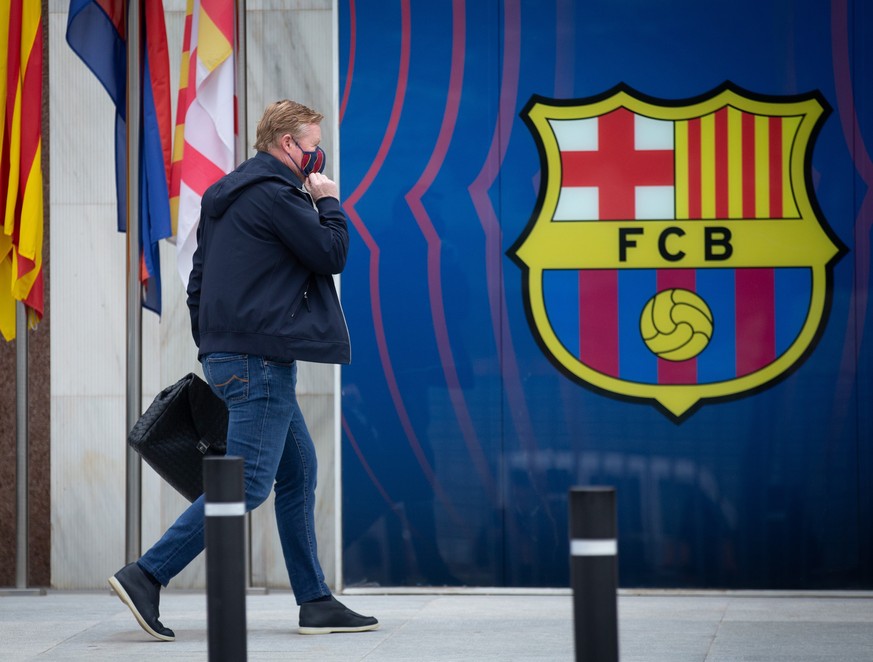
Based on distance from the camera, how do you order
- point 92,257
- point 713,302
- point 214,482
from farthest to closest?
point 92,257 → point 713,302 → point 214,482

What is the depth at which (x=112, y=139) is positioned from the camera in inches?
283

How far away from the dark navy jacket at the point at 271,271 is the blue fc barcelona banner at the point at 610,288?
60.2 inches

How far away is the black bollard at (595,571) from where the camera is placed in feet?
11.0

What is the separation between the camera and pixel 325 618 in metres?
5.52

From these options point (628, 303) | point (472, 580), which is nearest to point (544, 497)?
point (472, 580)

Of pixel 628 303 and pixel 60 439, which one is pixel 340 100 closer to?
pixel 628 303

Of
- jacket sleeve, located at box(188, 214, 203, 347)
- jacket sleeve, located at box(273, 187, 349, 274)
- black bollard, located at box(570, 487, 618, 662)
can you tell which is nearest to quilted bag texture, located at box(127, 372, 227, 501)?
jacket sleeve, located at box(188, 214, 203, 347)

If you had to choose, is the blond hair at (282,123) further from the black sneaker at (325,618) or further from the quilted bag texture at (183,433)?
the black sneaker at (325,618)

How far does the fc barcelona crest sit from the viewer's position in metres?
6.61

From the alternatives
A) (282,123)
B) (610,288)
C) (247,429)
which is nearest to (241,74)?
(282,123)

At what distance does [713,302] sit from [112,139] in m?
3.02

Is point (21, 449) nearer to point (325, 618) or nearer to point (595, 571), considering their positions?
point (325, 618)

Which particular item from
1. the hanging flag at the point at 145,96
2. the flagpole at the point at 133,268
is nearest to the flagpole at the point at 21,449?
the flagpole at the point at 133,268

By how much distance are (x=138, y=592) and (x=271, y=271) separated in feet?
4.10
